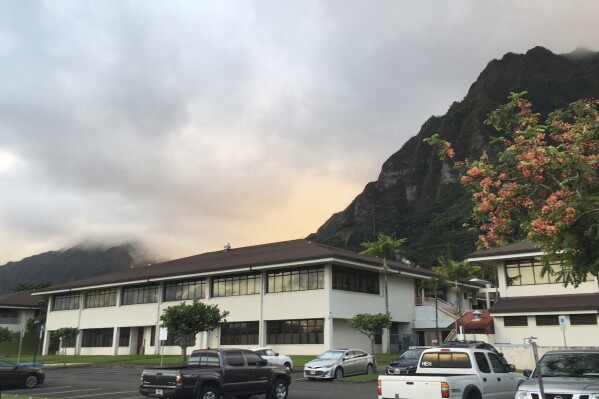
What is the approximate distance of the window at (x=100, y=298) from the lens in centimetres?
5725

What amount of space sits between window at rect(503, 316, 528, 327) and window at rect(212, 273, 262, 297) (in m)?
19.3

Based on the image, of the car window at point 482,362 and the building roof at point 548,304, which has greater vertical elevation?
the building roof at point 548,304

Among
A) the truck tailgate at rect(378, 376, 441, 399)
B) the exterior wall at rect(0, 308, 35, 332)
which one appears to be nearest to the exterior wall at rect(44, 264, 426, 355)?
the exterior wall at rect(0, 308, 35, 332)

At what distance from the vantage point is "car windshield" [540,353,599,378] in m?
11.2

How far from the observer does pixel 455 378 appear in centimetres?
1191

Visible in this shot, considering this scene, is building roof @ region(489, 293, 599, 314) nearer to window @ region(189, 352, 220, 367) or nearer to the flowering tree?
the flowering tree

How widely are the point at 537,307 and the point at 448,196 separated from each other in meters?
145

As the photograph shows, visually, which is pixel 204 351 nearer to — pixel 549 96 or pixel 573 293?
pixel 573 293

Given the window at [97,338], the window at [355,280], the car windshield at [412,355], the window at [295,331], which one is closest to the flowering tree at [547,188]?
the car windshield at [412,355]

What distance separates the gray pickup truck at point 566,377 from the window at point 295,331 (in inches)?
1200

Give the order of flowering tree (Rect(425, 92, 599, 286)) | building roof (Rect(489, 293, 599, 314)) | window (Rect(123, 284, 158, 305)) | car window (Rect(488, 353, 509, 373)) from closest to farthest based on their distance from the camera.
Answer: flowering tree (Rect(425, 92, 599, 286)) → car window (Rect(488, 353, 509, 373)) → building roof (Rect(489, 293, 599, 314)) → window (Rect(123, 284, 158, 305))

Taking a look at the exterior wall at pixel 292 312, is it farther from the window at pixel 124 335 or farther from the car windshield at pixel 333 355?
the car windshield at pixel 333 355

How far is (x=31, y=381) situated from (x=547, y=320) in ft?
96.5

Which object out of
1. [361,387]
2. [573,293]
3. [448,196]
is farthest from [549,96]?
[361,387]
